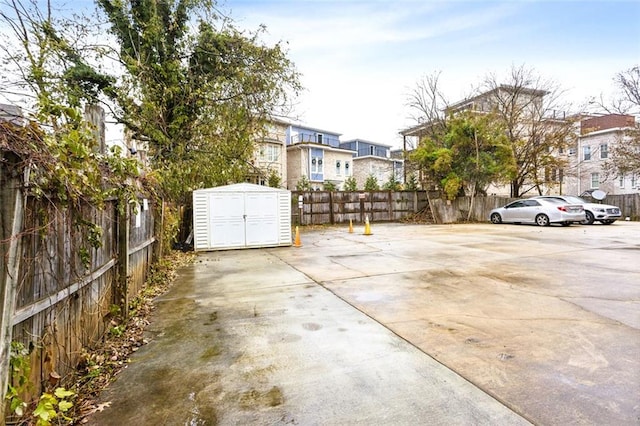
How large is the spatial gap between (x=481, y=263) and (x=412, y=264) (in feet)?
4.60

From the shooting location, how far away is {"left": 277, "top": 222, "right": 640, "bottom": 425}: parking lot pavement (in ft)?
7.72

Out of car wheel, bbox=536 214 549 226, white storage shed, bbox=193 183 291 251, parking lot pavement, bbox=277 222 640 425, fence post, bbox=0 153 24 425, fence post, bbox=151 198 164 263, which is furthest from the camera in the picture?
car wheel, bbox=536 214 549 226

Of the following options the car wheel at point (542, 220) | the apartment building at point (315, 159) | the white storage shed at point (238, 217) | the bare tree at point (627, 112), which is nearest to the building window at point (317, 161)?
the apartment building at point (315, 159)

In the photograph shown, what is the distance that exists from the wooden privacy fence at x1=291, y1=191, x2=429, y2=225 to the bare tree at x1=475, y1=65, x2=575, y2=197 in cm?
553

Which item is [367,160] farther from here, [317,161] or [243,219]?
[243,219]

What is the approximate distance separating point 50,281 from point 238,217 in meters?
7.45

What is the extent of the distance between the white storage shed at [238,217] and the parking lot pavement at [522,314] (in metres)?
2.05

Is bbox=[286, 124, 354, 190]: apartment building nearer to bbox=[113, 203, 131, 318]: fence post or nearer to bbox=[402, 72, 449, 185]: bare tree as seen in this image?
bbox=[402, 72, 449, 185]: bare tree

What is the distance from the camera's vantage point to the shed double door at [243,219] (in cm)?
958

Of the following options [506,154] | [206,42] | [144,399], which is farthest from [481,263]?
[506,154]

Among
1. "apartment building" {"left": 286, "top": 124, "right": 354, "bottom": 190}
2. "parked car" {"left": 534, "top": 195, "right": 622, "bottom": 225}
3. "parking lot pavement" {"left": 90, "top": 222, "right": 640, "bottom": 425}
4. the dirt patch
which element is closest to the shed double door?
"parking lot pavement" {"left": 90, "top": 222, "right": 640, "bottom": 425}

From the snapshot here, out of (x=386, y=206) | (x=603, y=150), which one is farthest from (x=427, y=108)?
(x=603, y=150)

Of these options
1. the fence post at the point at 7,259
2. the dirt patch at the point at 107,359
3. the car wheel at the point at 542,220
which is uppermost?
the fence post at the point at 7,259

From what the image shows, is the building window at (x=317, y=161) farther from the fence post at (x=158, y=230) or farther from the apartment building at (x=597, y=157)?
the fence post at (x=158, y=230)
